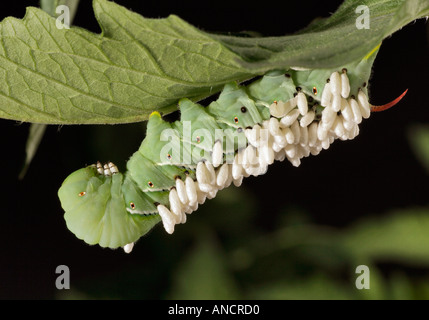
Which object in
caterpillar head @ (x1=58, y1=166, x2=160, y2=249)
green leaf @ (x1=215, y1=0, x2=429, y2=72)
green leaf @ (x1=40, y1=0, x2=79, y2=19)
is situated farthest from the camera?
caterpillar head @ (x1=58, y1=166, x2=160, y2=249)

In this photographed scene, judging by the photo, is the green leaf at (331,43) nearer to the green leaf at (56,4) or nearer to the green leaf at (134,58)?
the green leaf at (134,58)

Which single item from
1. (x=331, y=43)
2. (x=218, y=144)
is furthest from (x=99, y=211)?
(x=331, y=43)

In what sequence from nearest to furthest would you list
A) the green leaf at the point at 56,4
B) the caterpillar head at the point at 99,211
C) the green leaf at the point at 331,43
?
the green leaf at the point at 331,43 < the green leaf at the point at 56,4 < the caterpillar head at the point at 99,211

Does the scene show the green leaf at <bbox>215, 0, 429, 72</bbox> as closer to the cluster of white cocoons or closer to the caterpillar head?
the cluster of white cocoons

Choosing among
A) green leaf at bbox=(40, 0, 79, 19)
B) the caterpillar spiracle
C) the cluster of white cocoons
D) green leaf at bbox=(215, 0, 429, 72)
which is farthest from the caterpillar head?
green leaf at bbox=(215, 0, 429, 72)

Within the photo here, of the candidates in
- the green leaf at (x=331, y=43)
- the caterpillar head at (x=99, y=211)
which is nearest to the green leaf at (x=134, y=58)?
the green leaf at (x=331, y=43)

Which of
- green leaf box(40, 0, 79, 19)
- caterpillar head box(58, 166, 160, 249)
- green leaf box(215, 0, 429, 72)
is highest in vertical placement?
green leaf box(40, 0, 79, 19)
